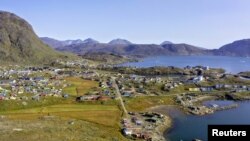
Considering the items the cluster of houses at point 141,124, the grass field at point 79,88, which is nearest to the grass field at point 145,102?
the cluster of houses at point 141,124

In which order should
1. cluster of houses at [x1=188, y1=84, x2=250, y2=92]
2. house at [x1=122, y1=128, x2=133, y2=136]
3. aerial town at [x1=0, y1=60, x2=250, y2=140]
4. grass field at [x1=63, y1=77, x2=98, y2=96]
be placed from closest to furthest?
house at [x1=122, y1=128, x2=133, y2=136], aerial town at [x1=0, y1=60, x2=250, y2=140], grass field at [x1=63, y1=77, x2=98, y2=96], cluster of houses at [x1=188, y1=84, x2=250, y2=92]

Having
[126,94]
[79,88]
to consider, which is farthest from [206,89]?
[79,88]

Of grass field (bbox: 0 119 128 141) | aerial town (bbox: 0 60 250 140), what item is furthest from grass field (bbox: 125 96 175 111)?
grass field (bbox: 0 119 128 141)

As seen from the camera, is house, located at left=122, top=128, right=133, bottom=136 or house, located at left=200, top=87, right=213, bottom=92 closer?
house, located at left=122, top=128, right=133, bottom=136

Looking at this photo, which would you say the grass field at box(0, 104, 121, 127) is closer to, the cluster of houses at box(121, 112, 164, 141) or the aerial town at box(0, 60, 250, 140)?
the aerial town at box(0, 60, 250, 140)

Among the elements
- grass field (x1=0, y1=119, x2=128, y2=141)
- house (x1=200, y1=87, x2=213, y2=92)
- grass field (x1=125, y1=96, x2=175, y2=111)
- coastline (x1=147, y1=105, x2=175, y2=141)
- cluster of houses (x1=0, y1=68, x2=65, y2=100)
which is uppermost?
cluster of houses (x1=0, y1=68, x2=65, y2=100)

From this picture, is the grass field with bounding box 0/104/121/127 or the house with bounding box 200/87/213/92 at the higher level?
the house with bounding box 200/87/213/92

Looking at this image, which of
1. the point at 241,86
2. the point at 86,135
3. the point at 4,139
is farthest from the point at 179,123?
the point at 241,86

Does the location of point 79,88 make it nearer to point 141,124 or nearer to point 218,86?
point 141,124
